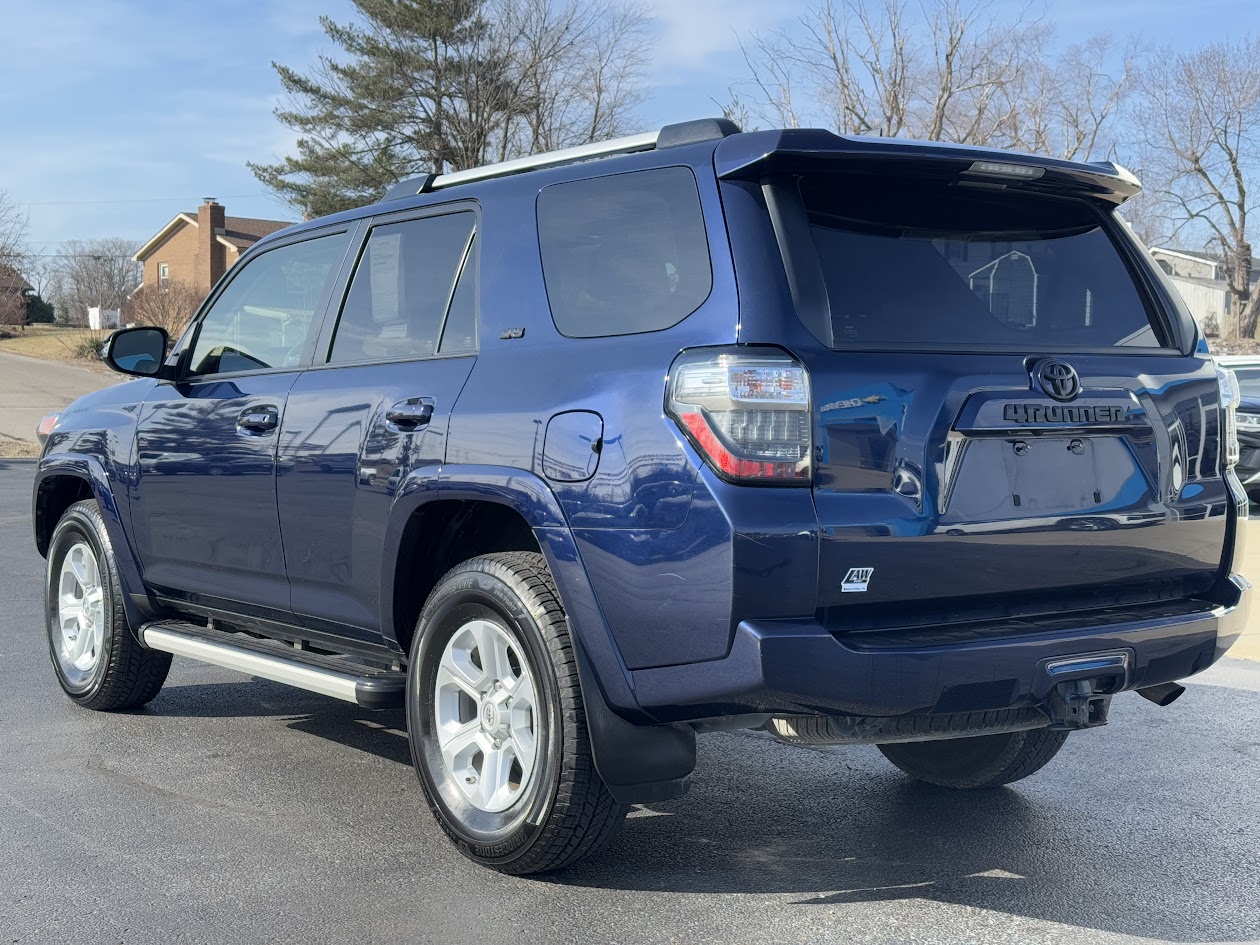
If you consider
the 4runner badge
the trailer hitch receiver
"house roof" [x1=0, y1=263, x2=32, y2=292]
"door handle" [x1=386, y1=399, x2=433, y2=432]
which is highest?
"house roof" [x1=0, y1=263, x2=32, y2=292]

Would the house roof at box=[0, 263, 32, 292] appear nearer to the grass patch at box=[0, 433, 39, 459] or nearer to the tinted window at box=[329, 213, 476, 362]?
the grass patch at box=[0, 433, 39, 459]

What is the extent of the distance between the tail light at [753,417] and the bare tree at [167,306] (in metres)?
36.8

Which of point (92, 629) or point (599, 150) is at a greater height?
point (599, 150)

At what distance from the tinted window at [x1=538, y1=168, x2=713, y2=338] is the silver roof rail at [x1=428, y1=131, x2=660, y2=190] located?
107 mm

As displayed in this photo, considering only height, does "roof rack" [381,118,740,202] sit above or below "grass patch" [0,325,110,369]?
above

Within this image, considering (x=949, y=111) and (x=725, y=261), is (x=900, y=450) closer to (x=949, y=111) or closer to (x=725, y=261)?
(x=725, y=261)

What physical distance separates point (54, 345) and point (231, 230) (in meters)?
16.8

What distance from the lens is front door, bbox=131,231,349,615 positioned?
4.76m

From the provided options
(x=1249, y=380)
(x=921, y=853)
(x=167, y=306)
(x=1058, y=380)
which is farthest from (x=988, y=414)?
(x=167, y=306)

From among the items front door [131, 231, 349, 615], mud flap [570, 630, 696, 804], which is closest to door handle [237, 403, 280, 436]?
front door [131, 231, 349, 615]

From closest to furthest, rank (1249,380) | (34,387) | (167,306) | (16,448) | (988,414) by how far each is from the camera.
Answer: (988,414), (1249,380), (16,448), (34,387), (167,306)

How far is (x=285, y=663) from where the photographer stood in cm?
455

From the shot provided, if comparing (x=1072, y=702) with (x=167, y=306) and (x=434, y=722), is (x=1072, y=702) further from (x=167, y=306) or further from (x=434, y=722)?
(x=167, y=306)

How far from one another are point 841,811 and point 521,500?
170 centimetres
